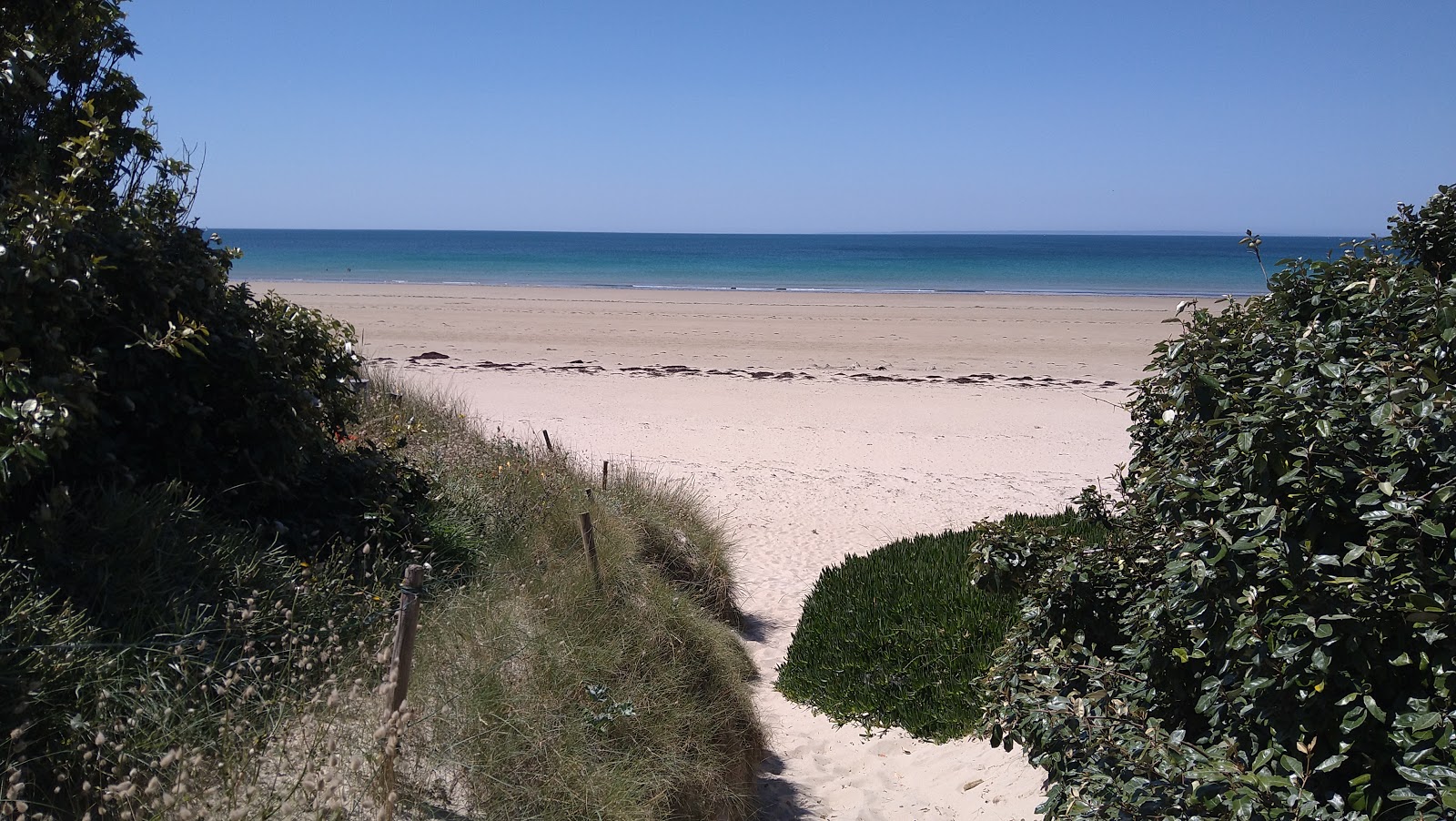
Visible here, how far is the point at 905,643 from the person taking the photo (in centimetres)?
628

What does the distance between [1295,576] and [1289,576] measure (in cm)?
3

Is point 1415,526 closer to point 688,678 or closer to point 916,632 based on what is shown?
point 688,678

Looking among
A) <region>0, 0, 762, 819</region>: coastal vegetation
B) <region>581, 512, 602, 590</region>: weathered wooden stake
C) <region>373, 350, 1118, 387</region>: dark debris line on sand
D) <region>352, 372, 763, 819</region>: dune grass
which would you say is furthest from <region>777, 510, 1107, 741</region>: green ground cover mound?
<region>373, 350, 1118, 387</region>: dark debris line on sand

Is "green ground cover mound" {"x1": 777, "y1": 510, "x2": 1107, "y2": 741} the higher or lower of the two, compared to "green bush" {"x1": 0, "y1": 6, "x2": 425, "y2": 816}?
lower

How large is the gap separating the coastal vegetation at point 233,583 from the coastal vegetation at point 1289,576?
193 centimetres

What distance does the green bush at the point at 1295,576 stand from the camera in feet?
7.74

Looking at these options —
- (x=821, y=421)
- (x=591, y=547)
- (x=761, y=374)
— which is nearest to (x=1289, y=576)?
(x=591, y=547)

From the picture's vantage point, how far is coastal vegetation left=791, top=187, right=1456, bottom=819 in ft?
7.75

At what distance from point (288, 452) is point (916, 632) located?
12.9 feet

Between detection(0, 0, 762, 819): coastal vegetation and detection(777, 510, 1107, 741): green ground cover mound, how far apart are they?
2.45 ft

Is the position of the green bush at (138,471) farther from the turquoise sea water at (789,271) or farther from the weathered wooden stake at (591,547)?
the turquoise sea water at (789,271)

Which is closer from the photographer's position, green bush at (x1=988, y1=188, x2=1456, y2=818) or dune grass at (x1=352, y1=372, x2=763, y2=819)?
green bush at (x1=988, y1=188, x2=1456, y2=818)

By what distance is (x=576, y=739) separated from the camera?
4.11 meters

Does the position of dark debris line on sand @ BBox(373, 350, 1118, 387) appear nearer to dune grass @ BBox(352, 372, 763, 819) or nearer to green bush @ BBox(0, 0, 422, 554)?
dune grass @ BBox(352, 372, 763, 819)
